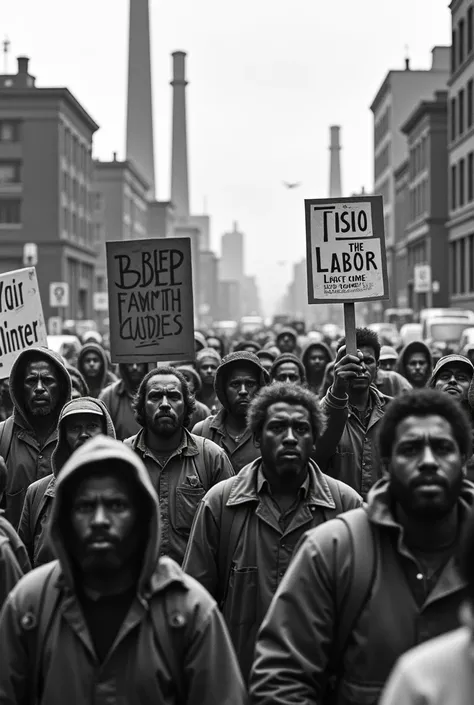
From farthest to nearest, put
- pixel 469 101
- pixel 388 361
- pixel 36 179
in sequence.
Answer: pixel 36 179 < pixel 469 101 < pixel 388 361

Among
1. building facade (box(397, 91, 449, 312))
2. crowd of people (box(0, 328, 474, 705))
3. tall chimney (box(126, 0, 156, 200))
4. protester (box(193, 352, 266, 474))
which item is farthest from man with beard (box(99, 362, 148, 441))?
tall chimney (box(126, 0, 156, 200))

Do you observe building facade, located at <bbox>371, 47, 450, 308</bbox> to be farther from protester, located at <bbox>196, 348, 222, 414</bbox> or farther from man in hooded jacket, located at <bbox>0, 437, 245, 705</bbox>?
man in hooded jacket, located at <bbox>0, 437, 245, 705</bbox>

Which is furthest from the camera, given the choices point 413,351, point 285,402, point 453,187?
point 453,187

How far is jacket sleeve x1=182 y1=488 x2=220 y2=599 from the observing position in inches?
228

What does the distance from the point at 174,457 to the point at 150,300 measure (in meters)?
2.37

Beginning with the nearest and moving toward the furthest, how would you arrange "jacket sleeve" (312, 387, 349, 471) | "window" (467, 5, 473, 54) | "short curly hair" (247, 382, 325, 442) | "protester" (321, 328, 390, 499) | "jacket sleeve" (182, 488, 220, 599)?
"jacket sleeve" (182, 488, 220, 599), "short curly hair" (247, 382, 325, 442), "protester" (321, 328, 390, 499), "jacket sleeve" (312, 387, 349, 471), "window" (467, 5, 473, 54)

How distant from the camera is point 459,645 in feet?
9.19

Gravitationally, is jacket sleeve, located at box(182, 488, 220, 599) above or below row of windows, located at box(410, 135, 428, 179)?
below

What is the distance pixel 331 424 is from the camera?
754 centimetres

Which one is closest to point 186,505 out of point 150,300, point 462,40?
point 150,300

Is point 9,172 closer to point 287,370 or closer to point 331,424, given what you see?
point 287,370

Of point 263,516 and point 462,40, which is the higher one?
point 462,40

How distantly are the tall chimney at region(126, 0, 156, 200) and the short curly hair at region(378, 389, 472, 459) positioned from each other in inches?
5301

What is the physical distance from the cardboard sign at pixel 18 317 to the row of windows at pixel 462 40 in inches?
1766
